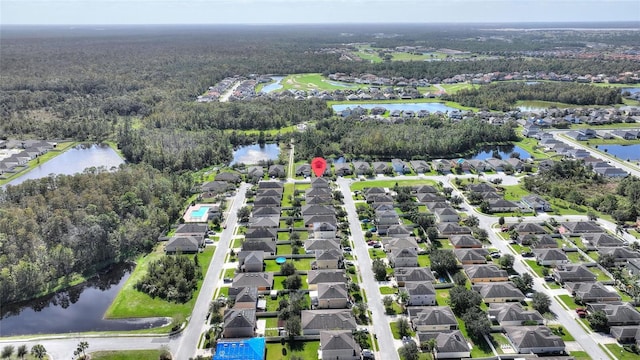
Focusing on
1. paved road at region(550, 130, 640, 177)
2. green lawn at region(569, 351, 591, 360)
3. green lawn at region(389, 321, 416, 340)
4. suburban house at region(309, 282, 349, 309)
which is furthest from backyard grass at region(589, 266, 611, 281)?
paved road at region(550, 130, 640, 177)

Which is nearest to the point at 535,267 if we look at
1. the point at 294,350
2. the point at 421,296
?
the point at 421,296

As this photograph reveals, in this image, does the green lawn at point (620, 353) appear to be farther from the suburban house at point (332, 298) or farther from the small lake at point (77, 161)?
the small lake at point (77, 161)

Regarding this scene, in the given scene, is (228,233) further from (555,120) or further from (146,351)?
(555,120)

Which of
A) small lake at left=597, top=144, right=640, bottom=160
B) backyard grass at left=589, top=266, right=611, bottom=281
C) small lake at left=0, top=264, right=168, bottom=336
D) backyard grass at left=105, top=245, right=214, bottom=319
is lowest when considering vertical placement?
small lake at left=0, top=264, right=168, bottom=336

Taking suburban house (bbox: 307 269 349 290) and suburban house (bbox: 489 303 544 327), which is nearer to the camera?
suburban house (bbox: 489 303 544 327)

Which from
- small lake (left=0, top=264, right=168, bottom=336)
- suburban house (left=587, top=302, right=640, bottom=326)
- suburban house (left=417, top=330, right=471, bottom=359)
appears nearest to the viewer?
suburban house (left=417, top=330, right=471, bottom=359)

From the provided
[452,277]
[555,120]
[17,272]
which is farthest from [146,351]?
[555,120]

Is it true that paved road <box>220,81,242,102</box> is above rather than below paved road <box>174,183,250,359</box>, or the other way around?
above

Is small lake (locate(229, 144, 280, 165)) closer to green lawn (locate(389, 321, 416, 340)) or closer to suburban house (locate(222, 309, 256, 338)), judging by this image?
suburban house (locate(222, 309, 256, 338))
